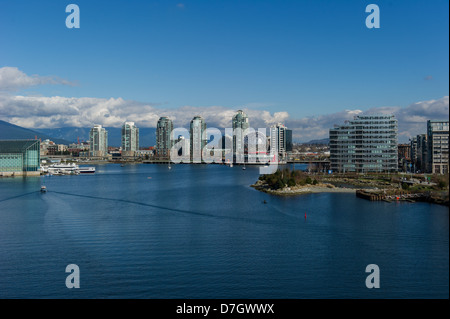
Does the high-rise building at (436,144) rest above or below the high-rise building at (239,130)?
below

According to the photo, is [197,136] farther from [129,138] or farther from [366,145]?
[366,145]

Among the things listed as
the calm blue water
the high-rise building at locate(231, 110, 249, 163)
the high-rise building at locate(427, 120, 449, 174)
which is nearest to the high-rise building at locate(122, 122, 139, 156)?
the high-rise building at locate(231, 110, 249, 163)

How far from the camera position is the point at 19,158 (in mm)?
22297

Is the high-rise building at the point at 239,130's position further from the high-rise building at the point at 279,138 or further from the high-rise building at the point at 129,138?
the high-rise building at the point at 129,138

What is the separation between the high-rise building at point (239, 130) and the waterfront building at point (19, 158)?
2881cm

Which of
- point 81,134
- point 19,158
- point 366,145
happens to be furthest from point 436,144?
point 81,134

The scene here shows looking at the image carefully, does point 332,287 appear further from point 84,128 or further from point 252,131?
point 84,128

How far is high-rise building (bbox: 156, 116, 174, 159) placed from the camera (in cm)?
5432

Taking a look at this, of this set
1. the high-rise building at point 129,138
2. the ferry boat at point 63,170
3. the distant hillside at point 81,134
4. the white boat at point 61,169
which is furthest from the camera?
the distant hillside at point 81,134

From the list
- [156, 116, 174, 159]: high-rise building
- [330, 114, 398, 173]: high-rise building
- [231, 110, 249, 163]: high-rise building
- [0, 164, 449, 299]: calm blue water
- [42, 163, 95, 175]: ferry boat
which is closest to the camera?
[0, 164, 449, 299]: calm blue water

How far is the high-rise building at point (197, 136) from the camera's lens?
51.9 m

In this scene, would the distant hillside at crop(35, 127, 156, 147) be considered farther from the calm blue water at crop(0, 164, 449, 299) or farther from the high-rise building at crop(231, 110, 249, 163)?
the calm blue water at crop(0, 164, 449, 299)

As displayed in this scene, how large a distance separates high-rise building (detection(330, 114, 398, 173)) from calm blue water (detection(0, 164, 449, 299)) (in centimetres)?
1022

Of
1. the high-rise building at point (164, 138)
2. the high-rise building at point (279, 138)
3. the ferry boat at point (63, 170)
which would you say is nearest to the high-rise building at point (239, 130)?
the high-rise building at point (279, 138)
